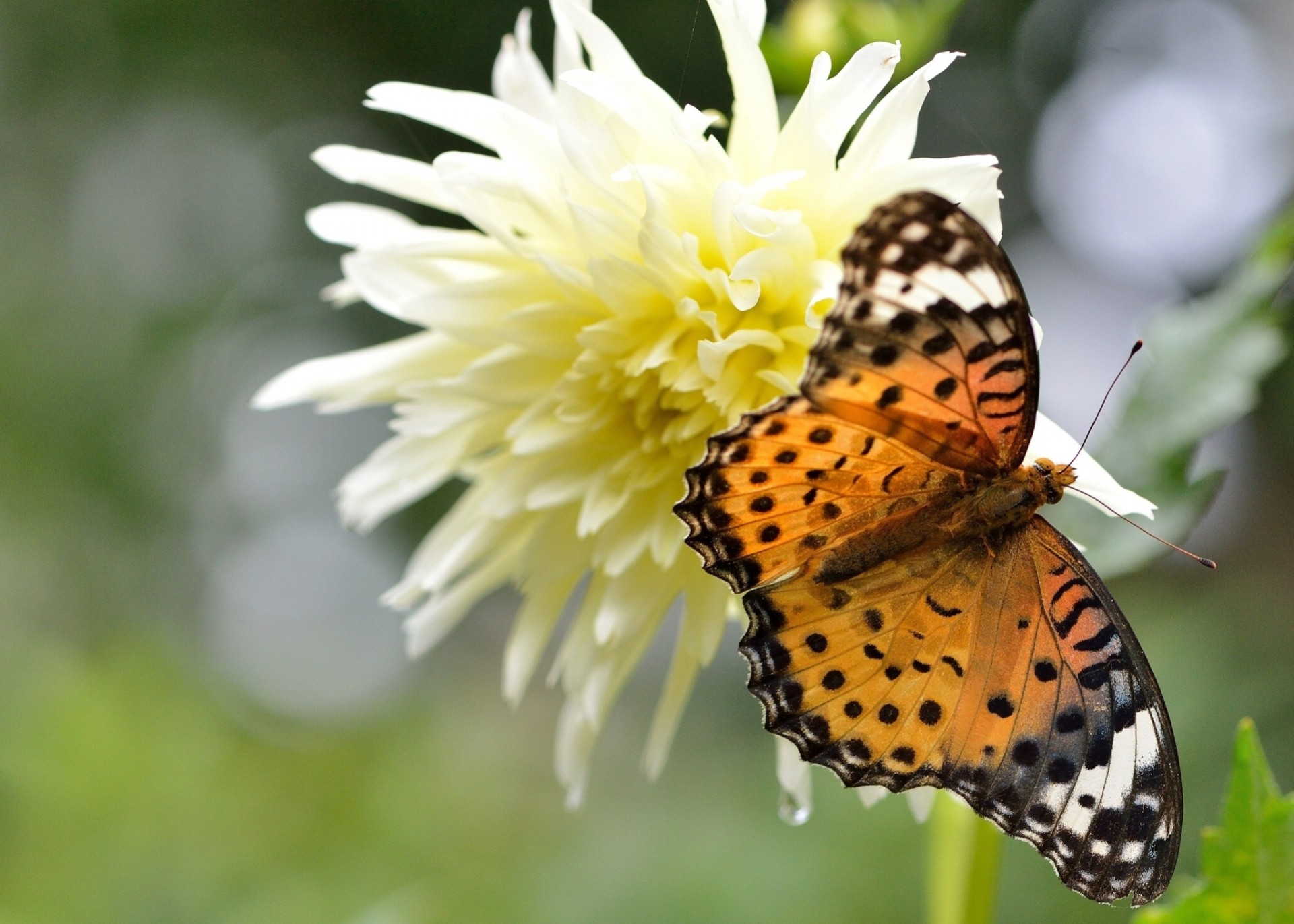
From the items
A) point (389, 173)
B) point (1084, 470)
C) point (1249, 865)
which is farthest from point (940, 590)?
point (389, 173)

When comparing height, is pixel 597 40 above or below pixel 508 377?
above

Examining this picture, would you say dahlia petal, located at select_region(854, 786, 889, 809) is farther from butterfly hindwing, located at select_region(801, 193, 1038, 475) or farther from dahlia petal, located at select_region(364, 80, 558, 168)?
dahlia petal, located at select_region(364, 80, 558, 168)

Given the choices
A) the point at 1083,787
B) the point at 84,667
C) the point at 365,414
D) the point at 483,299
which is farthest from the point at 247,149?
the point at 1083,787

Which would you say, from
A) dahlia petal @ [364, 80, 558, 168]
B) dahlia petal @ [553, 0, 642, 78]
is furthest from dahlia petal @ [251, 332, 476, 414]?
dahlia petal @ [553, 0, 642, 78]

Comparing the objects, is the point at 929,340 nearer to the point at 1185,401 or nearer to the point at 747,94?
the point at 747,94

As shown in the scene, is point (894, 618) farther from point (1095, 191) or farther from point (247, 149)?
point (247, 149)

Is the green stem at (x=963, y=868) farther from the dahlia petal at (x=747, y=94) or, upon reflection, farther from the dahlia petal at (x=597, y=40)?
the dahlia petal at (x=597, y=40)

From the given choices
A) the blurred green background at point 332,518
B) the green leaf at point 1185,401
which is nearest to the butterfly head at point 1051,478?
the green leaf at point 1185,401
